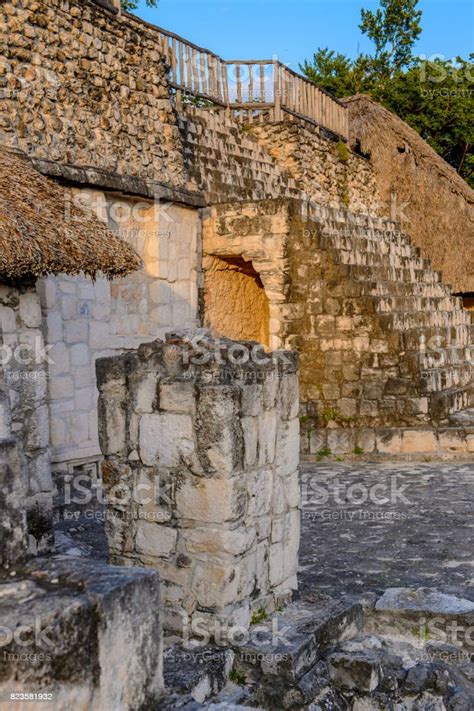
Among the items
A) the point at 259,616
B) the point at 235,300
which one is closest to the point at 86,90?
the point at 235,300

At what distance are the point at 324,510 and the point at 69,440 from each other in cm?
225

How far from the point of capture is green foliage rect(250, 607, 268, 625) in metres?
3.21

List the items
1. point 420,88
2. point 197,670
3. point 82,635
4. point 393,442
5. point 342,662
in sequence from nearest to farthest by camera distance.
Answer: point 82,635 → point 197,670 → point 342,662 → point 393,442 → point 420,88

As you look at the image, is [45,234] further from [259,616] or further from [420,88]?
[420,88]

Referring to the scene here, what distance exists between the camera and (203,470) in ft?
10.1

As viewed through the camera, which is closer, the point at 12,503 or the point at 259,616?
the point at 12,503

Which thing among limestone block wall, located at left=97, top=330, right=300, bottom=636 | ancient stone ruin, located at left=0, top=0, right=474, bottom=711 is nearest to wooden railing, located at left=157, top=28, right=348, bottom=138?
ancient stone ruin, located at left=0, top=0, right=474, bottom=711

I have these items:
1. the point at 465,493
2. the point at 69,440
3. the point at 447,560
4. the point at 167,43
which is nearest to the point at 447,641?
the point at 447,560

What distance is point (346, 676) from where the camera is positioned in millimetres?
3059

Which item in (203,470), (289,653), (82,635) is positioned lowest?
(289,653)

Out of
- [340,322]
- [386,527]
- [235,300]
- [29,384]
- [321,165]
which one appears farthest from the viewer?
[321,165]

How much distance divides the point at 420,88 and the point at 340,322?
525 inches

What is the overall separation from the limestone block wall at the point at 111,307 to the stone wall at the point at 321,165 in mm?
4108

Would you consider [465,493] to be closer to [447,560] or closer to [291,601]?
[447,560]
